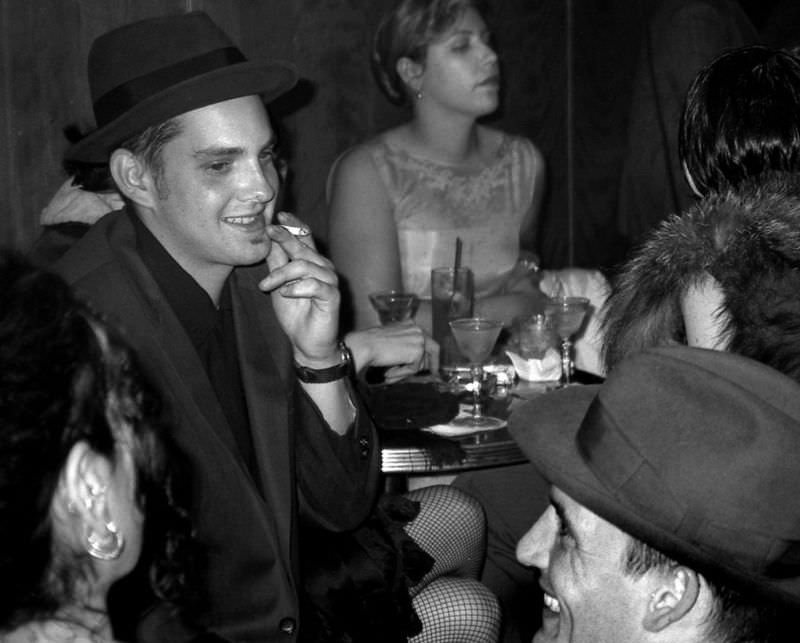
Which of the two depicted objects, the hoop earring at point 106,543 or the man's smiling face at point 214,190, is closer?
the hoop earring at point 106,543

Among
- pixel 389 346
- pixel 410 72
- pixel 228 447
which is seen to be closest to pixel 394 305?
pixel 389 346

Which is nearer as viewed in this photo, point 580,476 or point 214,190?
point 580,476

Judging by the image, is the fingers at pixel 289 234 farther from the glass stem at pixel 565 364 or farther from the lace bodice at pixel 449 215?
the lace bodice at pixel 449 215

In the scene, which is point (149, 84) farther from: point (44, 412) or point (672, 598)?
point (672, 598)

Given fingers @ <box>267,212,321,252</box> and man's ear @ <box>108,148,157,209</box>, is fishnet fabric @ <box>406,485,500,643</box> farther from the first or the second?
man's ear @ <box>108,148,157,209</box>

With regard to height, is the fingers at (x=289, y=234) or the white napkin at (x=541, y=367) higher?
the fingers at (x=289, y=234)

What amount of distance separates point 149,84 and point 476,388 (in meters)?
1.14

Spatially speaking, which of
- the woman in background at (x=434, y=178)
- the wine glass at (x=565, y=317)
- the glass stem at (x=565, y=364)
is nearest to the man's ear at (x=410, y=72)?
the woman in background at (x=434, y=178)

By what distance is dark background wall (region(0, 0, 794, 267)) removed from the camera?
379cm

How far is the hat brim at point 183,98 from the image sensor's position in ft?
6.79

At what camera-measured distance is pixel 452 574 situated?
2.58 m

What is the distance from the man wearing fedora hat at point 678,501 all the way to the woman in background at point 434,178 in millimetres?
2412

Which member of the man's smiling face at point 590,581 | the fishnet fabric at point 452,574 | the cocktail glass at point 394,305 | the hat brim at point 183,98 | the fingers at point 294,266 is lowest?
the fishnet fabric at point 452,574

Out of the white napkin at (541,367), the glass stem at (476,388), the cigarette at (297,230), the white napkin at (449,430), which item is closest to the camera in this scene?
the cigarette at (297,230)
